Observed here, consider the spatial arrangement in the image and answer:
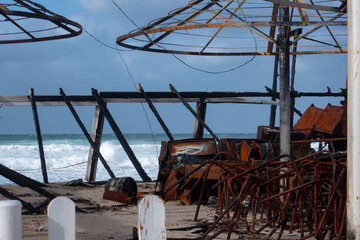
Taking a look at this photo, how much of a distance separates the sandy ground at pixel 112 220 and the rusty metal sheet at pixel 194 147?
1.59 meters

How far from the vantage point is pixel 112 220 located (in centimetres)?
642

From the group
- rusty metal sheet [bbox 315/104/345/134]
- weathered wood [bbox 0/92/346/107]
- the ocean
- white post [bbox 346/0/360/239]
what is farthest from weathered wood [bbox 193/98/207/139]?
the ocean

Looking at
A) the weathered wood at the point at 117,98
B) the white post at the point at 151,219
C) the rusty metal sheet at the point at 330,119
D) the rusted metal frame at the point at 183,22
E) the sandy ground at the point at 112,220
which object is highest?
the rusted metal frame at the point at 183,22

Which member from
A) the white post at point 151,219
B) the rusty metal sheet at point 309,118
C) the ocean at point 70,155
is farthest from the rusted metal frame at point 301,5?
the ocean at point 70,155

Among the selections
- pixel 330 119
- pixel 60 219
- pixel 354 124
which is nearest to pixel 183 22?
pixel 330 119

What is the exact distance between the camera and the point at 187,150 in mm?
→ 9648

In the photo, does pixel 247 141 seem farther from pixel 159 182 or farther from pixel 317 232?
pixel 317 232

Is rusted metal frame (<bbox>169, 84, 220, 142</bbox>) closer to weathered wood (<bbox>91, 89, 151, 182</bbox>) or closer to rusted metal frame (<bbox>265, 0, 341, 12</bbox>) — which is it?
weathered wood (<bbox>91, 89, 151, 182</bbox>)

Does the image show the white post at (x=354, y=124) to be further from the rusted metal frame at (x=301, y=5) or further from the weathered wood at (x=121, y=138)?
the weathered wood at (x=121, y=138)

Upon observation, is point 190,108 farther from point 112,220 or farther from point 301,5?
point 301,5

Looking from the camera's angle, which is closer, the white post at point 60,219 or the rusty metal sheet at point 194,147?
the white post at point 60,219

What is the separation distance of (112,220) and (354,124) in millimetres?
3733

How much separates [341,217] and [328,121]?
704 cm

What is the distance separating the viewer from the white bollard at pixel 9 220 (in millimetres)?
2393
